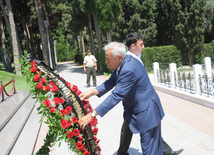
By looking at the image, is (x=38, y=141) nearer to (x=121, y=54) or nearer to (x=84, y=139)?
(x=84, y=139)

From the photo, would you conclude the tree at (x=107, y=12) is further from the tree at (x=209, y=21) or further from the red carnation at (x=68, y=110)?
the tree at (x=209, y=21)

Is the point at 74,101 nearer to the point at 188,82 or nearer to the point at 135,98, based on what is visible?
the point at 135,98

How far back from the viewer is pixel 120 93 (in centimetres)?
271

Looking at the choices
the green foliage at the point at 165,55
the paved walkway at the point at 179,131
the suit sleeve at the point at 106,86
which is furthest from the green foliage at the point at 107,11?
the suit sleeve at the point at 106,86

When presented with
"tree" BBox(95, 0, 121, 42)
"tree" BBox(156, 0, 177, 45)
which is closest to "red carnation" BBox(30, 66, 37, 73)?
"tree" BBox(95, 0, 121, 42)

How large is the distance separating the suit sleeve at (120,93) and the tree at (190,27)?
790 inches

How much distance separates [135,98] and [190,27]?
67.1 feet

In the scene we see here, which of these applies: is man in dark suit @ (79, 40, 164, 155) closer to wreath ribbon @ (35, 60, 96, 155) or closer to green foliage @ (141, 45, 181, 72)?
wreath ribbon @ (35, 60, 96, 155)

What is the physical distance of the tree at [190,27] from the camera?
20984 mm

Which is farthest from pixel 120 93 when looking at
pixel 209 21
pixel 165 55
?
pixel 209 21

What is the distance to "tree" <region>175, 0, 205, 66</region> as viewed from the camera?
20984 millimetres

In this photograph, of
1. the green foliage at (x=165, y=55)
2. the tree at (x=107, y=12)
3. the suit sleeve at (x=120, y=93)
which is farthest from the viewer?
the green foliage at (x=165, y=55)

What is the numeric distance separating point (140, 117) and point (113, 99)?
0.45 m

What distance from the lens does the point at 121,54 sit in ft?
9.50
